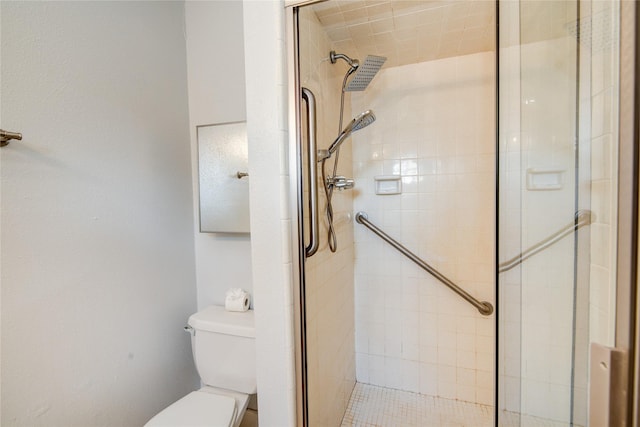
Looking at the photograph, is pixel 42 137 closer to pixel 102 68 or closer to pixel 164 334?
pixel 102 68

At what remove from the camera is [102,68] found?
1.04m

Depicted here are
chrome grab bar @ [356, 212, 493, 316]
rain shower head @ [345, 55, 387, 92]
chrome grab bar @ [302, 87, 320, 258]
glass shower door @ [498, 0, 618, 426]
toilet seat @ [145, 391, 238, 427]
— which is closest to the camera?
glass shower door @ [498, 0, 618, 426]

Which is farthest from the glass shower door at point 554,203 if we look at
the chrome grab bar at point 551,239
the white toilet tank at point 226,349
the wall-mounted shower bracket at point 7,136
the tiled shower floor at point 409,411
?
the wall-mounted shower bracket at point 7,136

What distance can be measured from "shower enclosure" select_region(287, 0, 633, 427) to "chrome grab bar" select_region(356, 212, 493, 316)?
0.01 metres

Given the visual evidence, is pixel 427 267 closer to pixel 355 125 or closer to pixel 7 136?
pixel 355 125

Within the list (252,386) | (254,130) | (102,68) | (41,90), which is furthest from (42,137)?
(252,386)

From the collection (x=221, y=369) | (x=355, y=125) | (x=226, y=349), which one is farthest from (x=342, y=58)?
(x=221, y=369)

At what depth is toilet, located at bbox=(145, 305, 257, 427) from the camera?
1.06m

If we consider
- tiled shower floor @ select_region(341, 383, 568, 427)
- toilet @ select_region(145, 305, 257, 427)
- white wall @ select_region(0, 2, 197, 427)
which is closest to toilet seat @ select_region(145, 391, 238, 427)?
toilet @ select_region(145, 305, 257, 427)

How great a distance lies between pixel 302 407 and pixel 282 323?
296 millimetres

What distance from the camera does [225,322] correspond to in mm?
1195

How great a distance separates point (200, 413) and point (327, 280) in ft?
2.38

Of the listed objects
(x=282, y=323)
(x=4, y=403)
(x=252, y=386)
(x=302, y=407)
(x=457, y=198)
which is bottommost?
(x=252, y=386)

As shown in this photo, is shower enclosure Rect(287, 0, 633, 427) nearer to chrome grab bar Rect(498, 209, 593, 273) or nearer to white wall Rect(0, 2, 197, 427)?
chrome grab bar Rect(498, 209, 593, 273)
